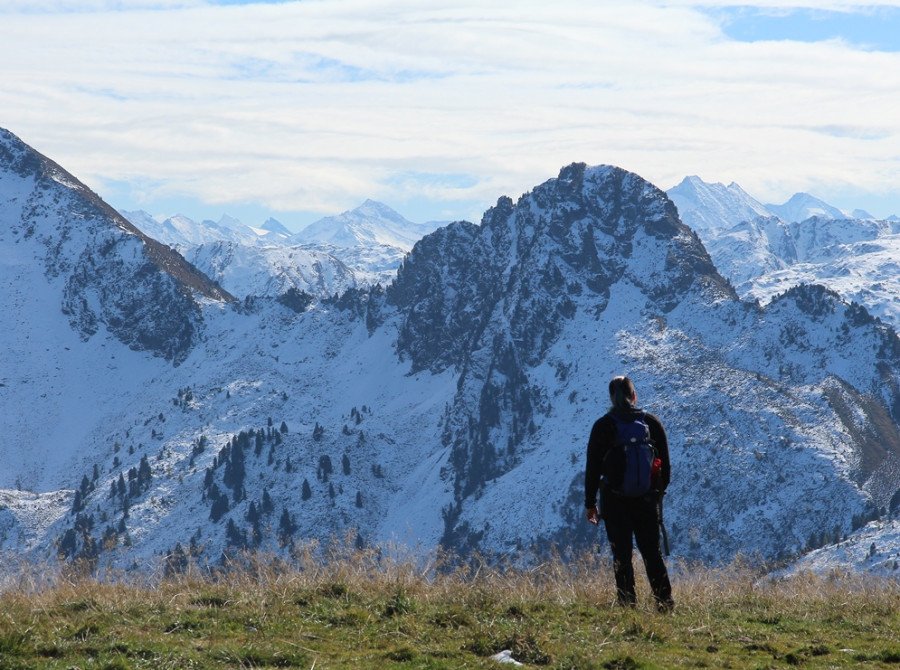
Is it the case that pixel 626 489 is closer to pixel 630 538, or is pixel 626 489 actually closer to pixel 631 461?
pixel 631 461

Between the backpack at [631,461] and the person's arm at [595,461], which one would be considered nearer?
the backpack at [631,461]

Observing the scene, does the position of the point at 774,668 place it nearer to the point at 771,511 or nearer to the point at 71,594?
the point at 71,594

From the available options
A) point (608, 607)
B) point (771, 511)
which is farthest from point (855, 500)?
point (608, 607)

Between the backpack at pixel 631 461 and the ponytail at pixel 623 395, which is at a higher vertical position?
the ponytail at pixel 623 395

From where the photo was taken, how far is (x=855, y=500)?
637 feet

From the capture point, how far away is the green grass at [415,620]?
12008 mm

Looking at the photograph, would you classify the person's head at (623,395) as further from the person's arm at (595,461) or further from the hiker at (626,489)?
the person's arm at (595,461)

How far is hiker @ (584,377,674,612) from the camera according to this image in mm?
14188

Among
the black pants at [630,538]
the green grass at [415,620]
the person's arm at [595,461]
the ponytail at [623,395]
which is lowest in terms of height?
the green grass at [415,620]

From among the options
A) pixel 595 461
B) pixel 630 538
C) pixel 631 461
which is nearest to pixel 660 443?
pixel 631 461

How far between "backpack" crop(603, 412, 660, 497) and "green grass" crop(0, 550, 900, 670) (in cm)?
184

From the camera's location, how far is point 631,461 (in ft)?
46.2

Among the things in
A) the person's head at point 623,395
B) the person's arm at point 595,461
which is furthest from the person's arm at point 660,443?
the person's arm at point 595,461

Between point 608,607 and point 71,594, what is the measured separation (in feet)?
27.2
